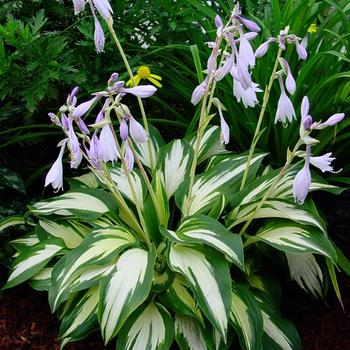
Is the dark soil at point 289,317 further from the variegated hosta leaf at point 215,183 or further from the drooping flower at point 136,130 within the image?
the drooping flower at point 136,130

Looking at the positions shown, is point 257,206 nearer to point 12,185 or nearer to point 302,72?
point 302,72

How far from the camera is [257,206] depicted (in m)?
1.88

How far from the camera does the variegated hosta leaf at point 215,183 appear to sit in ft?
6.60

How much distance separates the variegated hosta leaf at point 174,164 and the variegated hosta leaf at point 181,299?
388mm

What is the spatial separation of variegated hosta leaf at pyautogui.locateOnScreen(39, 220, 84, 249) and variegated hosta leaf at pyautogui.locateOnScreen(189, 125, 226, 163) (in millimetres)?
563

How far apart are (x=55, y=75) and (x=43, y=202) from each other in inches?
17.6

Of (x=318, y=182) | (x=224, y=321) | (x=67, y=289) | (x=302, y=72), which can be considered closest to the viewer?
(x=224, y=321)

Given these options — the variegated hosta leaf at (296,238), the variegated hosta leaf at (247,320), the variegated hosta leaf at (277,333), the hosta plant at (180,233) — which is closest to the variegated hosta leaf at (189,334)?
the hosta plant at (180,233)

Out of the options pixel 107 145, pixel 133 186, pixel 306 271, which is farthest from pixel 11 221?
pixel 306 271

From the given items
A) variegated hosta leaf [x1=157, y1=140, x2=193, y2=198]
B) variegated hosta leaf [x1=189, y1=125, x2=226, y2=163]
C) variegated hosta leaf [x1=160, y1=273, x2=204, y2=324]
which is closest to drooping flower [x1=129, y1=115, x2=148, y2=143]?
variegated hosta leaf [x1=160, y1=273, x2=204, y2=324]

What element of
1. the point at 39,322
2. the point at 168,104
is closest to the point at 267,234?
the point at 39,322

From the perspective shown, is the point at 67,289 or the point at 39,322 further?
the point at 39,322

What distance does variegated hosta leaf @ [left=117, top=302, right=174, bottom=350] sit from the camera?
171 centimetres

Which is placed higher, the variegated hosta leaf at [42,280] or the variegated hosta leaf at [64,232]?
the variegated hosta leaf at [64,232]
